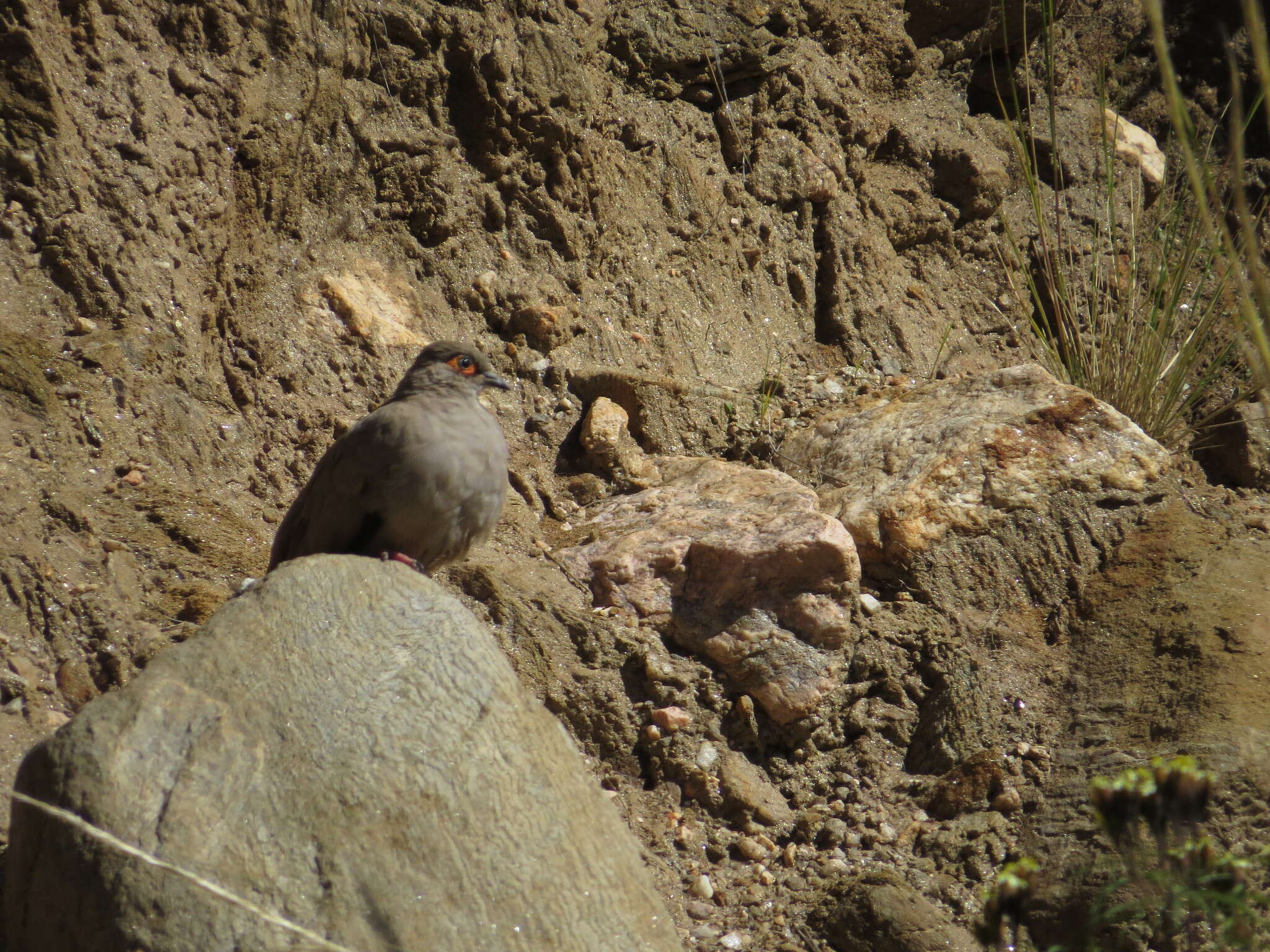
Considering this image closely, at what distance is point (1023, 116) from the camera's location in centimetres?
858

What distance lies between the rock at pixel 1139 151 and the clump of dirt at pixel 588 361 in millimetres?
1051

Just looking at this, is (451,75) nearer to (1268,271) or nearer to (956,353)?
(956,353)

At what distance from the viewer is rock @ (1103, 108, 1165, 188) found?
26.0 feet

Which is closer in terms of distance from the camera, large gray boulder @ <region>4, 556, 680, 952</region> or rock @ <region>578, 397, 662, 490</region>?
large gray boulder @ <region>4, 556, 680, 952</region>

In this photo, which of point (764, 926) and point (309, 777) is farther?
point (764, 926)

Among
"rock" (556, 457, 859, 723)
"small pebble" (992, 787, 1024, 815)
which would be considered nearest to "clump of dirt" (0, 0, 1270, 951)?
"small pebble" (992, 787, 1024, 815)

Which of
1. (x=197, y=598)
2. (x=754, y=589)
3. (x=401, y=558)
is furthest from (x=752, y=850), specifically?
(x=197, y=598)

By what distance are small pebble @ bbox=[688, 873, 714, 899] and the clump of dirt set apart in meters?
0.02

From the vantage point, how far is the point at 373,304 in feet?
19.2

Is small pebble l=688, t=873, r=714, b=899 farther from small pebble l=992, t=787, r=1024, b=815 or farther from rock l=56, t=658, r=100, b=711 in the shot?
rock l=56, t=658, r=100, b=711

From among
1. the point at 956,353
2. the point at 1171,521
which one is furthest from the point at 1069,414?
the point at 956,353

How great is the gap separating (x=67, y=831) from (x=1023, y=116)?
8053 millimetres

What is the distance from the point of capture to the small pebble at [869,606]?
498cm

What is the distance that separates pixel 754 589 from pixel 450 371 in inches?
61.4
